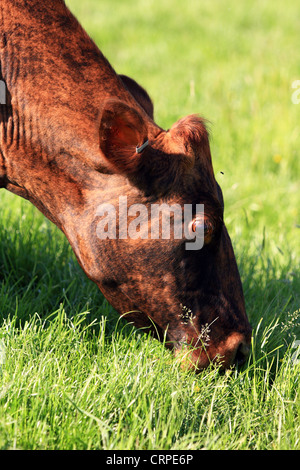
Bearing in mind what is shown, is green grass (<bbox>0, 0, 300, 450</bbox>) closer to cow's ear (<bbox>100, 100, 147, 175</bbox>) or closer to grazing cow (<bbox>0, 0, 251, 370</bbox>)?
grazing cow (<bbox>0, 0, 251, 370</bbox>)

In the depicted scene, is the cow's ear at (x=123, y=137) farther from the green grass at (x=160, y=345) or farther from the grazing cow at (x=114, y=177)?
the green grass at (x=160, y=345)

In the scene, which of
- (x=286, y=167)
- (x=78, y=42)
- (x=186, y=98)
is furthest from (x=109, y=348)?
(x=186, y=98)

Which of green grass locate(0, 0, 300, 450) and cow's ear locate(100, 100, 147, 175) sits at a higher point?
cow's ear locate(100, 100, 147, 175)

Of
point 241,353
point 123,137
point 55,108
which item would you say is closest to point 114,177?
point 123,137

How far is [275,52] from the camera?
32.9ft

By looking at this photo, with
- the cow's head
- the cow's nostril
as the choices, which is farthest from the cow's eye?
the cow's nostril

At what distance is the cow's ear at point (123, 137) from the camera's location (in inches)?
113

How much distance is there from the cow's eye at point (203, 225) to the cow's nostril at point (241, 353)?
2.01ft

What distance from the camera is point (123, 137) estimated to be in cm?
294

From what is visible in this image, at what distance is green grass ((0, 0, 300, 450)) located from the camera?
110 inches

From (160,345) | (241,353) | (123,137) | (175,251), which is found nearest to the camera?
(123,137)

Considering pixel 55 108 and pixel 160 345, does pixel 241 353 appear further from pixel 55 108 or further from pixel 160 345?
pixel 55 108

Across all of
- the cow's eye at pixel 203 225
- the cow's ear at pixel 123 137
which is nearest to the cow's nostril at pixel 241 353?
the cow's eye at pixel 203 225

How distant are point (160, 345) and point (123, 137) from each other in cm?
116
